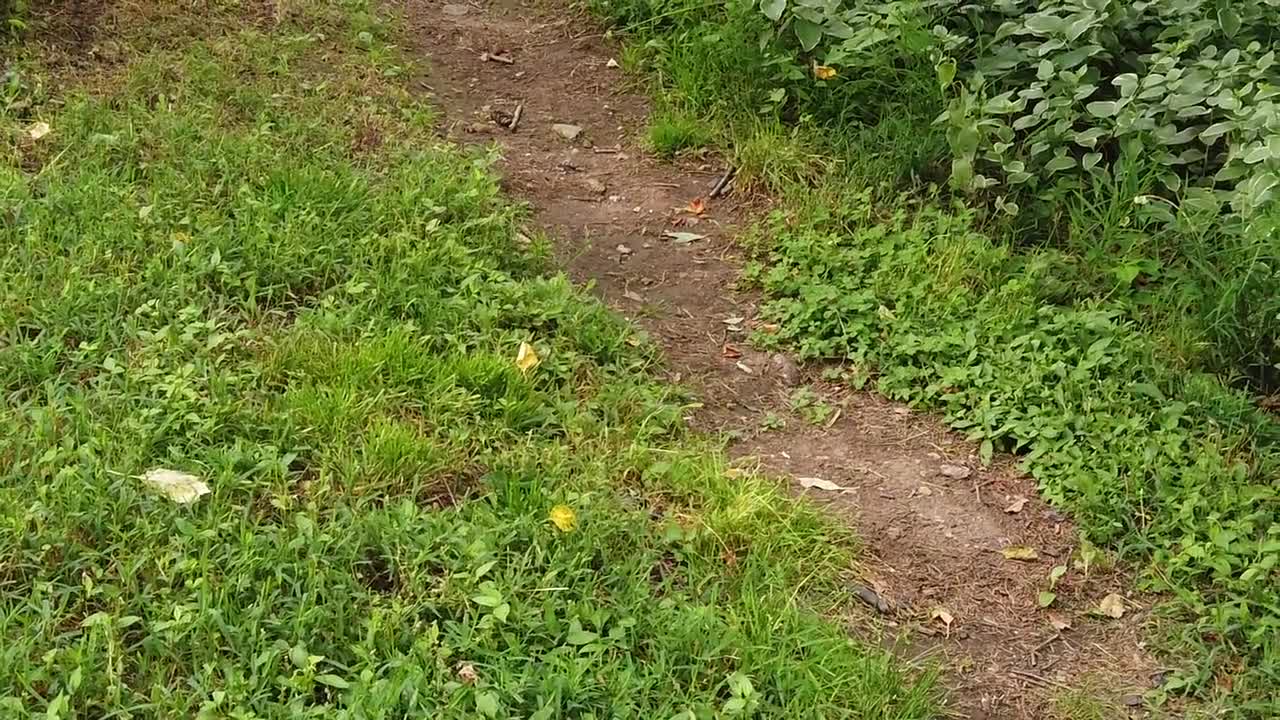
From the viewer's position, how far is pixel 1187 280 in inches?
145

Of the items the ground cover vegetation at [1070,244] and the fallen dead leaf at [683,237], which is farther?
the fallen dead leaf at [683,237]

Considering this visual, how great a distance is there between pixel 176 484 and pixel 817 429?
5.71 feet

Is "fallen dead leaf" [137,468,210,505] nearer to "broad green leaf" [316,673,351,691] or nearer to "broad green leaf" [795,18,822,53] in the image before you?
"broad green leaf" [316,673,351,691]

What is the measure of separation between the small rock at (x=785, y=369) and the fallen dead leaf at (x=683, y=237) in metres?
0.77

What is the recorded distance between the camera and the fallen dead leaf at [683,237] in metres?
4.38

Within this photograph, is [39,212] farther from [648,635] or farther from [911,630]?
[911,630]

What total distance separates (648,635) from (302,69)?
328 cm

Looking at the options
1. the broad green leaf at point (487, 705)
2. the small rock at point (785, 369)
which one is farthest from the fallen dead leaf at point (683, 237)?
the broad green leaf at point (487, 705)

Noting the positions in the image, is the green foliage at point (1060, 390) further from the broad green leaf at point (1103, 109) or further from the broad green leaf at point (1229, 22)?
the broad green leaf at point (1229, 22)

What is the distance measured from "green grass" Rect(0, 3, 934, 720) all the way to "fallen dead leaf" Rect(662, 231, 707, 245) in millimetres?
638

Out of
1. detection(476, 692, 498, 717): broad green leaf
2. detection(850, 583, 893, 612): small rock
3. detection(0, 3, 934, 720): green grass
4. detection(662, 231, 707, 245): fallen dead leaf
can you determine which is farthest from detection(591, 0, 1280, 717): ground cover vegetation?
detection(476, 692, 498, 717): broad green leaf

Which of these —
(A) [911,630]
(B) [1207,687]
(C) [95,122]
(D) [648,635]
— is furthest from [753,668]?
(C) [95,122]

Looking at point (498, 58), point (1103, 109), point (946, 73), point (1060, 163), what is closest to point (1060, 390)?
point (1060, 163)

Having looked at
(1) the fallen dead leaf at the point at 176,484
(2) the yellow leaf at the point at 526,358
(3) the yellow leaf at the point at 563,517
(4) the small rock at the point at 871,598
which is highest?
(1) the fallen dead leaf at the point at 176,484
